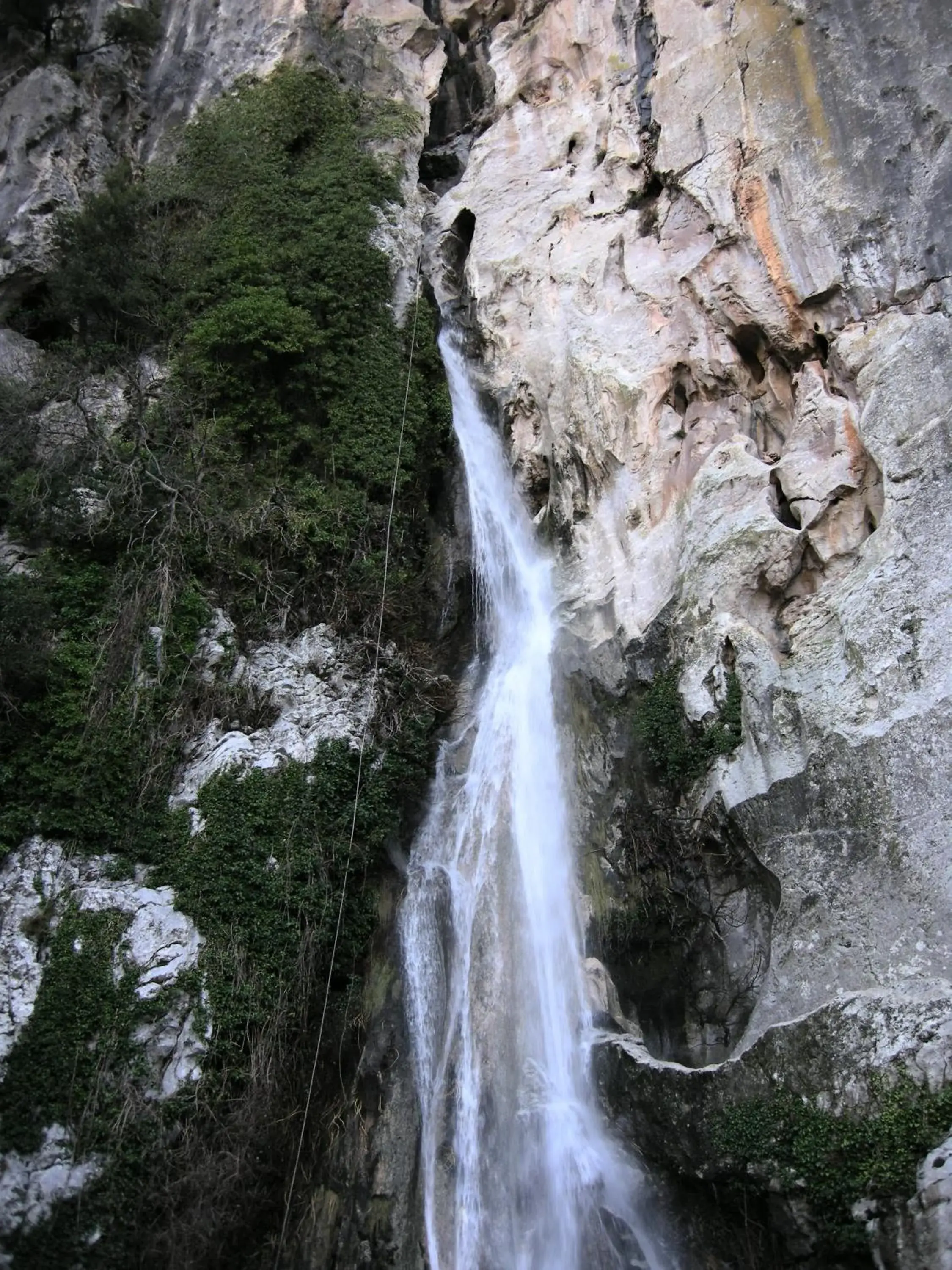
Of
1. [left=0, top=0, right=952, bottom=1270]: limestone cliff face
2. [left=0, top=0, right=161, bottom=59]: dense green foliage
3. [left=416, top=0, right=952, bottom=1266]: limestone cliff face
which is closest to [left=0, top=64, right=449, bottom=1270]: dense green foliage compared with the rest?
[left=0, top=0, right=952, bottom=1270]: limestone cliff face

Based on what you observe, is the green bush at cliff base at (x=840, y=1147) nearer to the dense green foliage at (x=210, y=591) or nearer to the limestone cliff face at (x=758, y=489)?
the limestone cliff face at (x=758, y=489)

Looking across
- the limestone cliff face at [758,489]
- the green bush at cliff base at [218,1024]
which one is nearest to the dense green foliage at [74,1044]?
the green bush at cliff base at [218,1024]

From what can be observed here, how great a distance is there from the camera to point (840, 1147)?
614cm

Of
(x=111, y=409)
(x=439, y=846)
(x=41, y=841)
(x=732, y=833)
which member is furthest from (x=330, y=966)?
(x=111, y=409)

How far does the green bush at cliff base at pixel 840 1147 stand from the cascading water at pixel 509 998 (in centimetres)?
132

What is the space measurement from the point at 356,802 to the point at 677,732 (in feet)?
10.2

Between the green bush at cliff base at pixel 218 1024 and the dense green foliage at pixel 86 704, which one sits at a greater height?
the dense green foliage at pixel 86 704

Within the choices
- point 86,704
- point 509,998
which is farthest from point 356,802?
point 86,704

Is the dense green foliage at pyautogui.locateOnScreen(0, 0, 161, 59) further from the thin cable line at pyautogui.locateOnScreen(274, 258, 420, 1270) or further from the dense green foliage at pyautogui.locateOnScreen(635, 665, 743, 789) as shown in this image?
the dense green foliage at pyautogui.locateOnScreen(635, 665, 743, 789)

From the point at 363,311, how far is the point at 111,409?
361 centimetres

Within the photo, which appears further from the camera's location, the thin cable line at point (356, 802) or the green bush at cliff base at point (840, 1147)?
the thin cable line at point (356, 802)

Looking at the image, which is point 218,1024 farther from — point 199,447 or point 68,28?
point 68,28

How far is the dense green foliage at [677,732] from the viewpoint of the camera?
8.23 meters

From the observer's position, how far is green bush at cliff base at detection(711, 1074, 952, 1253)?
5852mm
